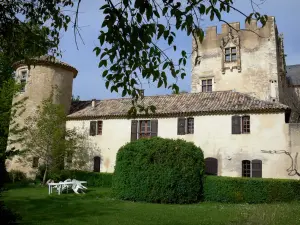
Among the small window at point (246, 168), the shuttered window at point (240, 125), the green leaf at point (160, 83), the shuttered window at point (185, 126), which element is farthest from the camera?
the shuttered window at point (185, 126)

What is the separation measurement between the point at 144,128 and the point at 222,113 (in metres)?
6.56

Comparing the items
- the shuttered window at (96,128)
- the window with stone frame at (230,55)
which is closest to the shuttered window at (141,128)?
the shuttered window at (96,128)

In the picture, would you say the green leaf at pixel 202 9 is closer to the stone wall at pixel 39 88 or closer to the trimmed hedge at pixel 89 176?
the trimmed hedge at pixel 89 176

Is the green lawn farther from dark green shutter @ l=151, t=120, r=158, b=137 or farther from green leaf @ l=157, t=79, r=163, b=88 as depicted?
dark green shutter @ l=151, t=120, r=158, b=137

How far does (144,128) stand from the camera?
2584cm

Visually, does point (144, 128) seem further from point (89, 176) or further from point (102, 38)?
point (102, 38)

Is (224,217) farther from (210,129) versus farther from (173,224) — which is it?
(210,129)

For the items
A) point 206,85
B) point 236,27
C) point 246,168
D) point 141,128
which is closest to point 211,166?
point 246,168

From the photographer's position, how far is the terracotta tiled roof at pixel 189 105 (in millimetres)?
22391

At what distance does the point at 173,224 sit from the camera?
10539mm

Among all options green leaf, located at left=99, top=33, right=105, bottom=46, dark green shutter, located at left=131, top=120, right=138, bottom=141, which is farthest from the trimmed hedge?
green leaf, located at left=99, top=33, right=105, bottom=46

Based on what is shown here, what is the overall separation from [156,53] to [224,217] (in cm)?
887

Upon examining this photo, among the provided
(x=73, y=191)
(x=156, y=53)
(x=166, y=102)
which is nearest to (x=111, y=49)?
(x=156, y=53)

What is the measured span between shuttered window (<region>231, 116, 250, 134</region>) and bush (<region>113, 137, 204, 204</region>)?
568cm
